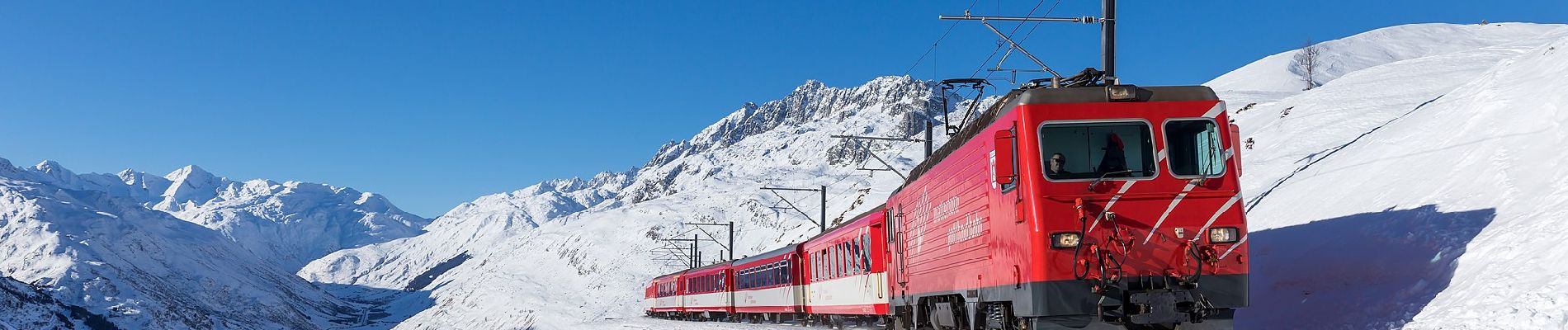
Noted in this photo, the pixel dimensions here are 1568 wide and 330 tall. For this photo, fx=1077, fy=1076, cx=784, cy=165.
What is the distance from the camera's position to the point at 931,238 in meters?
18.1

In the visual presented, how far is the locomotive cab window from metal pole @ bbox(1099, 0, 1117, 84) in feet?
15.0

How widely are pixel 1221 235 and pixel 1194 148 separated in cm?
108

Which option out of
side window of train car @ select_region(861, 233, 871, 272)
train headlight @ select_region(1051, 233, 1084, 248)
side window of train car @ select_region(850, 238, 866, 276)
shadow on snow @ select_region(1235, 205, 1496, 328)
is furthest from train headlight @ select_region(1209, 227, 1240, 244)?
side window of train car @ select_region(850, 238, 866, 276)

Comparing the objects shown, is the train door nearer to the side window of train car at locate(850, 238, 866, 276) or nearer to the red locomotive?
the side window of train car at locate(850, 238, 866, 276)

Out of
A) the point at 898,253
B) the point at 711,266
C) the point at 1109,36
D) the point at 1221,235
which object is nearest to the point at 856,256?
the point at 898,253

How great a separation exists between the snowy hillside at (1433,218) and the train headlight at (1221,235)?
228cm

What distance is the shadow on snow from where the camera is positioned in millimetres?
13664

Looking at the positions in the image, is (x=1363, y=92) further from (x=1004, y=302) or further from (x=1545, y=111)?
(x=1004, y=302)

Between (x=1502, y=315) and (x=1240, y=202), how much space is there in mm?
2708

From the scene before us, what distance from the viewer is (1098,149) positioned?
12.6 metres

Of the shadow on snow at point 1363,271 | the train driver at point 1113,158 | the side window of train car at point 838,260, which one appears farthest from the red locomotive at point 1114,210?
the side window of train car at point 838,260

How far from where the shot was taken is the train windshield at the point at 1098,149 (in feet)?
40.6

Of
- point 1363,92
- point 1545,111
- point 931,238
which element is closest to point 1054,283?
point 931,238

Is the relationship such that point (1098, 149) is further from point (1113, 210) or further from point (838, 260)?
point (838, 260)
